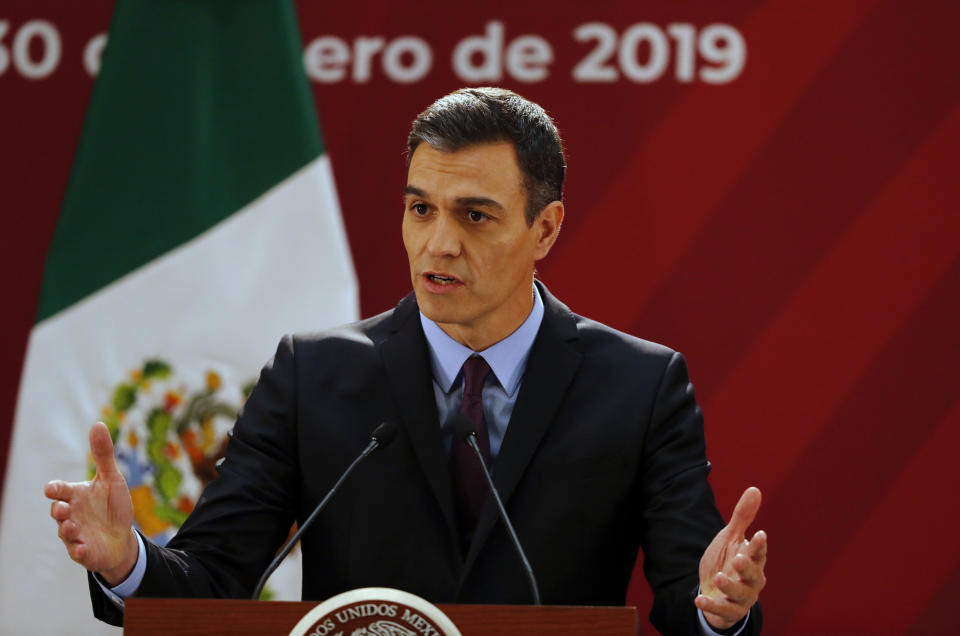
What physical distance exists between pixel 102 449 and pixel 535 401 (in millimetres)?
732

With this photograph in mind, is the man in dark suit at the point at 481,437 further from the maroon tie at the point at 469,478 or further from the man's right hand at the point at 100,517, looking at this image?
the man's right hand at the point at 100,517

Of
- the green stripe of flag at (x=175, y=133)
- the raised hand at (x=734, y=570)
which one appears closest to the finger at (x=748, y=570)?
the raised hand at (x=734, y=570)

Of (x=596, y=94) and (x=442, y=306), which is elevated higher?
(x=596, y=94)

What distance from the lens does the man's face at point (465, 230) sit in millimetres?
1973

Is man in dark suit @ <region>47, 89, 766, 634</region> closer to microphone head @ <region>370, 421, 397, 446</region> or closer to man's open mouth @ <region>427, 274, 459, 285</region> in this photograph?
man's open mouth @ <region>427, 274, 459, 285</region>

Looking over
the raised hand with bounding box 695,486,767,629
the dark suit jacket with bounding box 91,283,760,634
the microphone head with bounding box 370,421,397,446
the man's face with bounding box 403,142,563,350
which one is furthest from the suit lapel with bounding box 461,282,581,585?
the raised hand with bounding box 695,486,767,629

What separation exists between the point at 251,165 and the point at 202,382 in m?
0.59

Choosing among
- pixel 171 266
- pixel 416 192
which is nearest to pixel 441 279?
pixel 416 192

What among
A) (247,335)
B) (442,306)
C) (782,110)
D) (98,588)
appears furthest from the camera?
(782,110)

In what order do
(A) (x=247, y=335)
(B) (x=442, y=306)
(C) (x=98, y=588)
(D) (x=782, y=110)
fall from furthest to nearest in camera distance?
(D) (x=782, y=110) < (A) (x=247, y=335) < (B) (x=442, y=306) < (C) (x=98, y=588)

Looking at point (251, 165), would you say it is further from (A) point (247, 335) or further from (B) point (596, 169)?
(B) point (596, 169)

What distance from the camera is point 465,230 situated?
6.54 feet

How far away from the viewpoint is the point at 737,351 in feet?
10.6

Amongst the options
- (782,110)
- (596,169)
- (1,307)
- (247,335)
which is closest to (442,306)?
(247,335)
